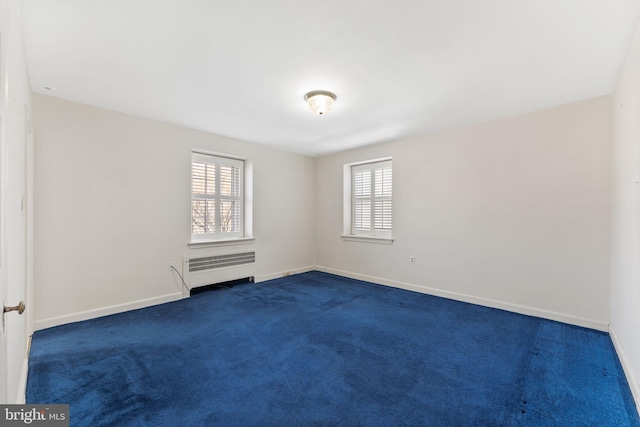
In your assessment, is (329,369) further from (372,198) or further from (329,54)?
(372,198)

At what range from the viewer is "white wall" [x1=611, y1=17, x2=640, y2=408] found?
195cm

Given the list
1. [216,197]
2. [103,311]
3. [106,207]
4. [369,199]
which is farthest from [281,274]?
[106,207]

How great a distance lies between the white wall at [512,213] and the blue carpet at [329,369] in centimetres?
36

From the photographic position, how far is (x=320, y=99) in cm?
288

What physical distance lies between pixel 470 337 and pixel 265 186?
3862 mm

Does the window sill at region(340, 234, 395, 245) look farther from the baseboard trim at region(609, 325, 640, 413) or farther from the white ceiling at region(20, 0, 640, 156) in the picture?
the baseboard trim at region(609, 325, 640, 413)

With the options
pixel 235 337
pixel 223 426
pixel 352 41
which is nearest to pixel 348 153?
pixel 352 41

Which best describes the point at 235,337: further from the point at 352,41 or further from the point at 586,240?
the point at 586,240

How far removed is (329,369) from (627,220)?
2.67 meters

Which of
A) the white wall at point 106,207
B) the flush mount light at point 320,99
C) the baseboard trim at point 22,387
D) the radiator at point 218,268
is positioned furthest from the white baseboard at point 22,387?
the flush mount light at point 320,99

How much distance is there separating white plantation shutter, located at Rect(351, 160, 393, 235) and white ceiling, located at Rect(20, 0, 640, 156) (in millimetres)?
1642

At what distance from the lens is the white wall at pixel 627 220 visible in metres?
1.95

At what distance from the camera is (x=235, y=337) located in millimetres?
2797

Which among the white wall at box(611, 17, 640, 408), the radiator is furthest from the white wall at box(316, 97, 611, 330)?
the radiator
